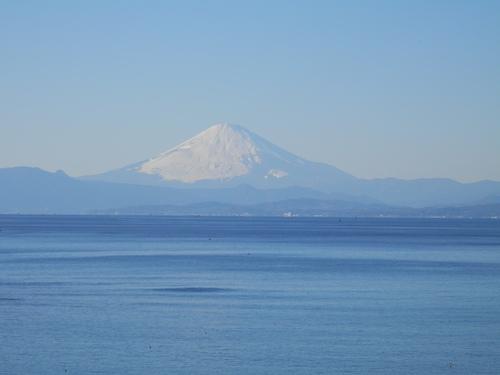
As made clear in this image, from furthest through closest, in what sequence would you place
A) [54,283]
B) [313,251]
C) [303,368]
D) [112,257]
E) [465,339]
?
1. [313,251]
2. [112,257]
3. [54,283]
4. [465,339]
5. [303,368]

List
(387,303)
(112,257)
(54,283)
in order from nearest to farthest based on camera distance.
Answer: (387,303) → (54,283) → (112,257)

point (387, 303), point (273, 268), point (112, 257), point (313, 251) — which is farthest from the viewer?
point (313, 251)

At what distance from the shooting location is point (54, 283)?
47.8 m

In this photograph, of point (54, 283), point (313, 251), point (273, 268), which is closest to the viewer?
point (54, 283)

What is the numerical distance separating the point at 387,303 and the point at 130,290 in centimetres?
1407

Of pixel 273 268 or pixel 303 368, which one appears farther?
pixel 273 268

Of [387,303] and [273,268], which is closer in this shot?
[387,303]

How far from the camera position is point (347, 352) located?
28.0 m

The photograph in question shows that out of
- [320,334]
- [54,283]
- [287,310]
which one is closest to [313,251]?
[54,283]

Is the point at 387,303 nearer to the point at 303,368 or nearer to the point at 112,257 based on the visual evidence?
the point at 303,368

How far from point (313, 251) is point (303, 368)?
197 feet

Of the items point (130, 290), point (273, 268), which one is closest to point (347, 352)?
point (130, 290)

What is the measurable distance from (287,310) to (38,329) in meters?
11.3

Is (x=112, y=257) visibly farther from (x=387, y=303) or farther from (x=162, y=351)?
Result: (x=162, y=351)
